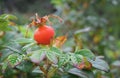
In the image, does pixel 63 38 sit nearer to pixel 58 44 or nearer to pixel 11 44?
pixel 58 44

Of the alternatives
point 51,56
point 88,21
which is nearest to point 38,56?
point 51,56

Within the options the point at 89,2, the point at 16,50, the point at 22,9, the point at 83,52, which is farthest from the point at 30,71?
the point at 22,9

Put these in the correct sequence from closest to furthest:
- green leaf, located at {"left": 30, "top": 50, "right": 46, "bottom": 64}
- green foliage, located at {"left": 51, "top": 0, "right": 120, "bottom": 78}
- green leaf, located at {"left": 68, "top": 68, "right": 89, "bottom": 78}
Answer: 1. green leaf, located at {"left": 30, "top": 50, "right": 46, "bottom": 64}
2. green leaf, located at {"left": 68, "top": 68, "right": 89, "bottom": 78}
3. green foliage, located at {"left": 51, "top": 0, "right": 120, "bottom": 78}

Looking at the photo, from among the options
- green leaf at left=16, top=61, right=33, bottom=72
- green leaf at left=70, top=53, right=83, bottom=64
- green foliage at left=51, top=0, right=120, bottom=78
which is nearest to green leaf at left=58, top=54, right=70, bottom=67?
green leaf at left=70, top=53, right=83, bottom=64

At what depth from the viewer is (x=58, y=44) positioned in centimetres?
112

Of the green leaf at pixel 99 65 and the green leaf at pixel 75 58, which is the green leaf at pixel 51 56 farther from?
the green leaf at pixel 99 65

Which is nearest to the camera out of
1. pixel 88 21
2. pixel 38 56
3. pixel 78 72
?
pixel 38 56

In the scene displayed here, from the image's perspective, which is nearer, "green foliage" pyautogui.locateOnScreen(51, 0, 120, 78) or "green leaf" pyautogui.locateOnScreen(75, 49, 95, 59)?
"green leaf" pyautogui.locateOnScreen(75, 49, 95, 59)

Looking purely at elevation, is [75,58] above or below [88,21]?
below

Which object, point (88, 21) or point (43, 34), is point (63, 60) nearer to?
point (43, 34)

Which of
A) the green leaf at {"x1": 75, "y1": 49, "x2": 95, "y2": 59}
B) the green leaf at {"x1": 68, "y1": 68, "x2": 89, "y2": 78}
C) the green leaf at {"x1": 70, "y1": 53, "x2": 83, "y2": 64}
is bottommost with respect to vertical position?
the green leaf at {"x1": 68, "y1": 68, "x2": 89, "y2": 78}

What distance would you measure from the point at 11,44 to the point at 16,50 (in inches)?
2.2

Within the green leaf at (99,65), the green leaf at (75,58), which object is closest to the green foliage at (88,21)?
the green leaf at (99,65)

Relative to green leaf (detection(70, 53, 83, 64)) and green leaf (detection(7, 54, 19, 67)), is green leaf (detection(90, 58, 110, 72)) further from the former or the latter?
green leaf (detection(7, 54, 19, 67))
